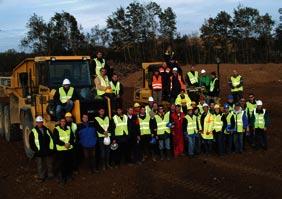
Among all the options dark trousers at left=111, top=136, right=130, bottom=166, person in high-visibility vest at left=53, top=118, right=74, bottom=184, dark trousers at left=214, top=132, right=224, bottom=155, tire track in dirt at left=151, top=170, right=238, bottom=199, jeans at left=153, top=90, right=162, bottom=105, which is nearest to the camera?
tire track in dirt at left=151, top=170, right=238, bottom=199

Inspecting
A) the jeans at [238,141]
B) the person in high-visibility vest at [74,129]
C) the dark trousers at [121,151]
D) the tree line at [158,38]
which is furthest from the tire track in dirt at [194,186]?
the tree line at [158,38]

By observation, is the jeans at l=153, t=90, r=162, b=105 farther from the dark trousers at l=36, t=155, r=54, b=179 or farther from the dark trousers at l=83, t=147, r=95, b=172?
the dark trousers at l=36, t=155, r=54, b=179

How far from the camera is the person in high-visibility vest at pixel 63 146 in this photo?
37.2ft

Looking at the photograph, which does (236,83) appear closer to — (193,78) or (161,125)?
(193,78)

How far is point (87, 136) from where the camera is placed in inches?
468

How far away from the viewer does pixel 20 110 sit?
14.4 m

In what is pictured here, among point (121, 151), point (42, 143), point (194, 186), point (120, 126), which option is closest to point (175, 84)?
point (121, 151)

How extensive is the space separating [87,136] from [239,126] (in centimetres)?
457

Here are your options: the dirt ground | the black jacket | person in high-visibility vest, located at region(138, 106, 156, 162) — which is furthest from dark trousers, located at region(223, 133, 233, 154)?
the black jacket

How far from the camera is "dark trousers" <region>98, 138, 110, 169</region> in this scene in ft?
40.3

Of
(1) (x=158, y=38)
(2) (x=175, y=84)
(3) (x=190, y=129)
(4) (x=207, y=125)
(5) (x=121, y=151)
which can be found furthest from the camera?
(1) (x=158, y=38)

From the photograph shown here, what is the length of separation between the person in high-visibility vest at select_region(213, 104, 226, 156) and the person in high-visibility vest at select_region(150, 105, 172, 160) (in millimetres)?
1362

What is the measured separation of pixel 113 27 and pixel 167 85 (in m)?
42.5

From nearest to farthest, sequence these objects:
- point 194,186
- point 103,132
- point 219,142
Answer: point 194,186
point 103,132
point 219,142
